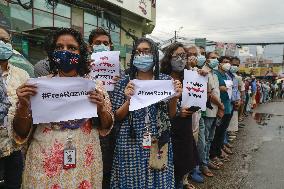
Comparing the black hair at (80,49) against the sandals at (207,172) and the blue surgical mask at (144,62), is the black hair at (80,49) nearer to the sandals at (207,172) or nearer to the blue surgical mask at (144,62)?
the blue surgical mask at (144,62)

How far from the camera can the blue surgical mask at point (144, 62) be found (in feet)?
10.1

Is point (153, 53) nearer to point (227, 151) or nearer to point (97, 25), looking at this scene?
point (227, 151)

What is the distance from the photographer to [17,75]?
11.0 feet

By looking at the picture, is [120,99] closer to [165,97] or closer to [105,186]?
[165,97]

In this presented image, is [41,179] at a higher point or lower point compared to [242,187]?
higher

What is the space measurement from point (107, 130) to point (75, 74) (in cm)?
46

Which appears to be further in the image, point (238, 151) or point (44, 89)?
point (238, 151)

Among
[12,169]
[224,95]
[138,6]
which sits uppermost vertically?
[138,6]

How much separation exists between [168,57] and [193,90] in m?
0.47

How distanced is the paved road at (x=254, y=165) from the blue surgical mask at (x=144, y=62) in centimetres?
278

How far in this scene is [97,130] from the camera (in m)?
2.60

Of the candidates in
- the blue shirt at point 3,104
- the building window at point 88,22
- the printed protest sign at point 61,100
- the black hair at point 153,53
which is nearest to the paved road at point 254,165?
the black hair at point 153,53

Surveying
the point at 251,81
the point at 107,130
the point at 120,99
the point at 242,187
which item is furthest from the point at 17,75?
the point at 251,81

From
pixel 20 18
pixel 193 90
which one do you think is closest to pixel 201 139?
pixel 193 90
